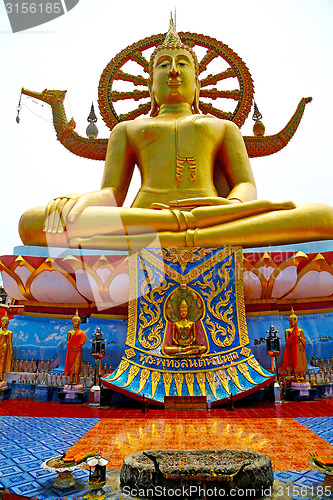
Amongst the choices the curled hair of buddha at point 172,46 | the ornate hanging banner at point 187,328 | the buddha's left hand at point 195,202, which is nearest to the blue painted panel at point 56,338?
the ornate hanging banner at point 187,328

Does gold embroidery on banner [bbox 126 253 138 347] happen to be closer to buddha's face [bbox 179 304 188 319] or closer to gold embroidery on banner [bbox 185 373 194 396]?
buddha's face [bbox 179 304 188 319]

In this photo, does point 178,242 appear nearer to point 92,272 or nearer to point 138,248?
point 138,248

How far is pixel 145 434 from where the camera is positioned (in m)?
3.16

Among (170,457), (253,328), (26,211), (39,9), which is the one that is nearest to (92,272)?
(26,211)

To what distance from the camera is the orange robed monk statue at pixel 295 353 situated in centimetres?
475

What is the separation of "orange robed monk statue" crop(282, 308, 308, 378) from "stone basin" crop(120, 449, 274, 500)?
9.46 ft

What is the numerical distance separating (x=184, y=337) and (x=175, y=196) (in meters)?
2.83

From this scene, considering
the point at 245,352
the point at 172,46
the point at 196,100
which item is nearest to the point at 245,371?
the point at 245,352

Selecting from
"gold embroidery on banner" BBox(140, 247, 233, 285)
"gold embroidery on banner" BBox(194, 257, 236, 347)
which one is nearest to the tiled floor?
"gold embroidery on banner" BBox(194, 257, 236, 347)

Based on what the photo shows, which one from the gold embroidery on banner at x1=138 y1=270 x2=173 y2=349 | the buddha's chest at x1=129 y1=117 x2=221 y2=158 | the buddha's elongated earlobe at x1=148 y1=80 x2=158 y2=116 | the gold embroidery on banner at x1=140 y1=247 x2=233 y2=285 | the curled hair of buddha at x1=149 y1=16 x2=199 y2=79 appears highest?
the curled hair of buddha at x1=149 y1=16 x2=199 y2=79

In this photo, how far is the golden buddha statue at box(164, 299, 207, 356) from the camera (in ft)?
15.2

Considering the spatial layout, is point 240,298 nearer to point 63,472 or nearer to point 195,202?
point 195,202

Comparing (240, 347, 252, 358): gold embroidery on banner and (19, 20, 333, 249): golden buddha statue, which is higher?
(19, 20, 333, 249): golden buddha statue

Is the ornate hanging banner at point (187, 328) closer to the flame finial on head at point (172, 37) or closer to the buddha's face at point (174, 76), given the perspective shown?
the buddha's face at point (174, 76)
